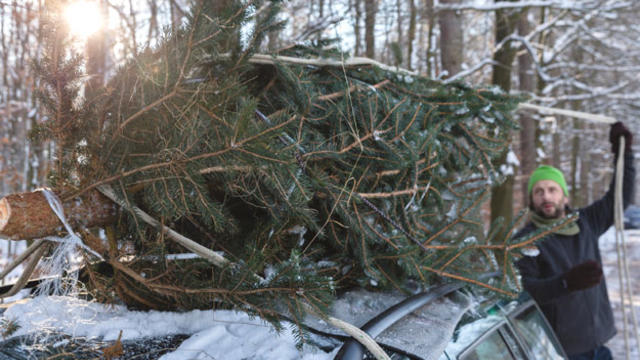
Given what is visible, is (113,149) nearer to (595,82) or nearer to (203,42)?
(203,42)

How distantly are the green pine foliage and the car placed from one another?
10 cm

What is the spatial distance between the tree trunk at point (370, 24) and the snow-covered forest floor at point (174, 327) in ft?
14.0

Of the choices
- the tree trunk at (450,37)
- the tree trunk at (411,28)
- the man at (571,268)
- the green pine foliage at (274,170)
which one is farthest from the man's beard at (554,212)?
the tree trunk at (450,37)

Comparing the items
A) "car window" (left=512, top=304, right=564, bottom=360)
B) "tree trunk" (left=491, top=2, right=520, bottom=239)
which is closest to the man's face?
"car window" (left=512, top=304, right=564, bottom=360)

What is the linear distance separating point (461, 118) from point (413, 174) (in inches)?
28.5

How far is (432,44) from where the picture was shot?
6.96 meters

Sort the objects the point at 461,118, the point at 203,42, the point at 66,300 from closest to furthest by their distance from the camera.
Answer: the point at 203,42 → the point at 66,300 → the point at 461,118

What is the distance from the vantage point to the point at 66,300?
5.23 ft

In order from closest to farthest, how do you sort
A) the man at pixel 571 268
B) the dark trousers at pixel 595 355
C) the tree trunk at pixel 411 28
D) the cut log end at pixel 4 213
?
the cut log end at pixel 4 213 < the man at pixel 571 268 < the dark trousers at pixel 595 355 < the tree trunk at pixel 411 28

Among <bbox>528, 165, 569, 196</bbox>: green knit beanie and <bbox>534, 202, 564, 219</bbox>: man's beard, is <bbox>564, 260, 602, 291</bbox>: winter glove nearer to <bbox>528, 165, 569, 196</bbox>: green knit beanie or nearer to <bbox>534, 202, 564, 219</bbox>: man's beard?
<bbox>534, 202, 564, 219</bbox>: man's beard

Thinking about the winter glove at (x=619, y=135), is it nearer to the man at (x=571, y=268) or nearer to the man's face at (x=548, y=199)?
the man at (x=571, y=268)

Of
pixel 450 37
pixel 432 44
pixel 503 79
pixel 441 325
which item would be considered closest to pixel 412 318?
pixel 441 325

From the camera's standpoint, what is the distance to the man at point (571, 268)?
348 cm

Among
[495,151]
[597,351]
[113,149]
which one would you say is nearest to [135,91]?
[113,149]
